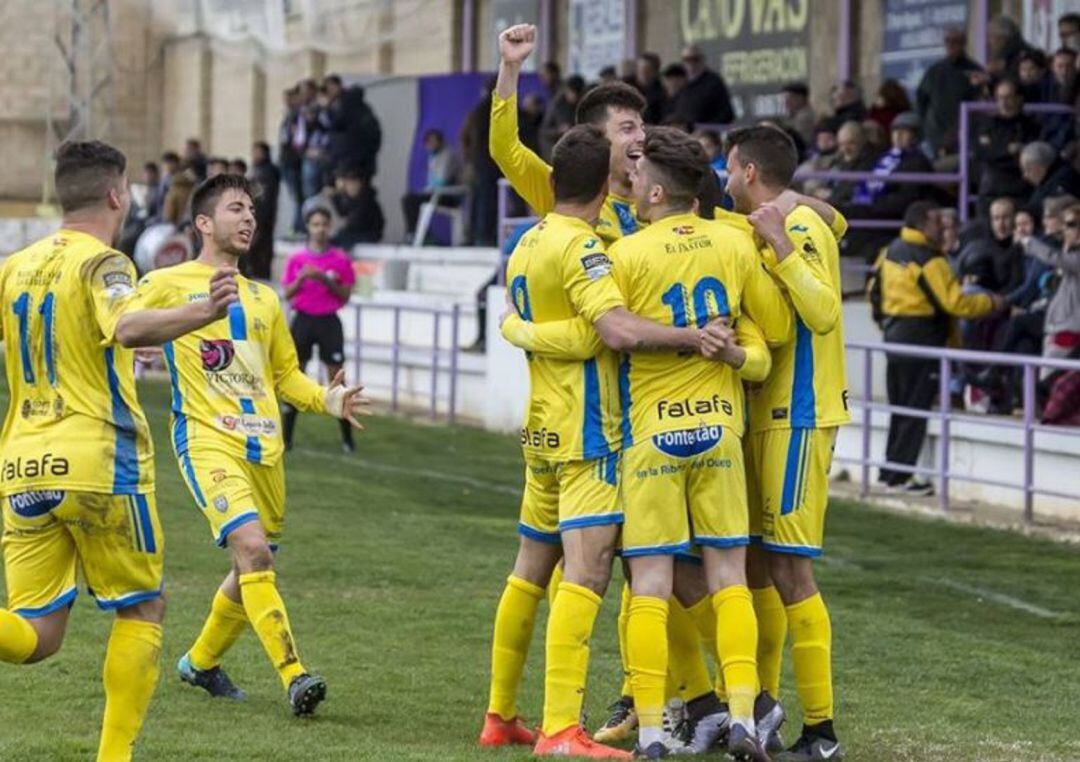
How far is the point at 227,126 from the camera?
43750mm

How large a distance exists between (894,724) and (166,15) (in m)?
35.4

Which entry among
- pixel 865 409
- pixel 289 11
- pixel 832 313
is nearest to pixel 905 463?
pixel 865 409

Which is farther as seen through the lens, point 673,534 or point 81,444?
point 673,534

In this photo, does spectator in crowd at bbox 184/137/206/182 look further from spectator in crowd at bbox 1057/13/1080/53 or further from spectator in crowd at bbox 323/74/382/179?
spectator in crowd at bbox 1057/13/1080/53

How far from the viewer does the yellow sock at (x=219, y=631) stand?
9.65m

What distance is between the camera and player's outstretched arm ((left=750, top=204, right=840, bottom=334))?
26.3ft

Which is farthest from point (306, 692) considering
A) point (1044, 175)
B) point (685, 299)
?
point (1044, 175)

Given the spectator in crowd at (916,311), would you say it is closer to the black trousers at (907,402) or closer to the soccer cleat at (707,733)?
the black trousers at (907,402)

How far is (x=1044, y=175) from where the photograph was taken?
61.9 ft

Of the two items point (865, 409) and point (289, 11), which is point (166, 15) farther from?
point (865, 409)

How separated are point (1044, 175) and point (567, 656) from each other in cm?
1168

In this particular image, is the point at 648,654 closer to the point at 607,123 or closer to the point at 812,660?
the point at 812,660

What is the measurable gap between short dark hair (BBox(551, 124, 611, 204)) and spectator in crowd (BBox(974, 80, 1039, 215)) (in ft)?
38.5

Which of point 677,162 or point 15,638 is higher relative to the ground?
point 677,162
